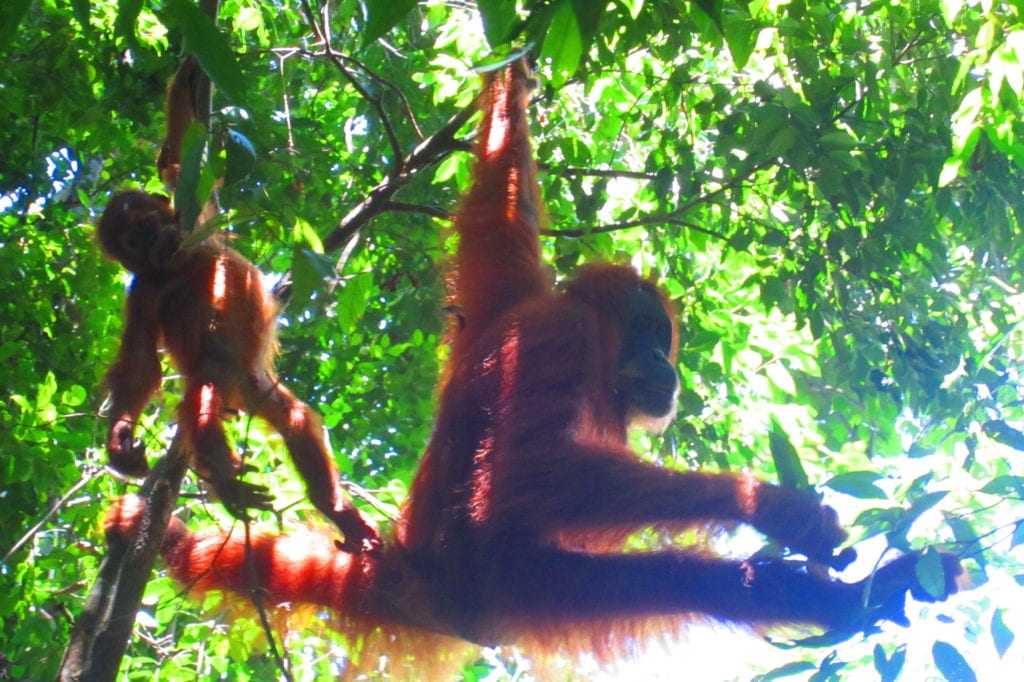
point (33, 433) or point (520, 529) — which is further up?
point (33, 433)

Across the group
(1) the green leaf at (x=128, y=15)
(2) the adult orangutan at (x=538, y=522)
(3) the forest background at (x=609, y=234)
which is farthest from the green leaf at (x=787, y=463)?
(1) the green leaf at (x=128, y=15)

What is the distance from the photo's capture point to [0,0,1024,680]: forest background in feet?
11.6

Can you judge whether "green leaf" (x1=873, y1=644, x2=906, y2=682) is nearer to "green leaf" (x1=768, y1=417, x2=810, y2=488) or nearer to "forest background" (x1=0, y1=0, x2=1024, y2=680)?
"forest background" (x1=0, y1=0, x2=1024, y2=680)

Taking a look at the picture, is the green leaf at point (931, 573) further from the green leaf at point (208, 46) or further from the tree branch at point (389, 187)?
the tree branch at point (389, 187)

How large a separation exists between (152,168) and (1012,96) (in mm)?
4459

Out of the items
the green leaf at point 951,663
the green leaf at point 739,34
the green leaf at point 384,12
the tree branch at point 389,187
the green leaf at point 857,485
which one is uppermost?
the green leaf at point 739,34

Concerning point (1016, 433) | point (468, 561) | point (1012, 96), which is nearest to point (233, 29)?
point (468, 561)

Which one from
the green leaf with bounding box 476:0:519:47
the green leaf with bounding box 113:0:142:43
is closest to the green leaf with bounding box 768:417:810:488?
the green leaf with bounding box 476:0:519:47

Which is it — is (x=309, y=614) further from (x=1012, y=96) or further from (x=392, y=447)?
(x=1012, y=96)

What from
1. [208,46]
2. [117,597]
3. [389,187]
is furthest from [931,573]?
[389,187]

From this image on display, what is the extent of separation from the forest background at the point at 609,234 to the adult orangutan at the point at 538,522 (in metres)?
0.17

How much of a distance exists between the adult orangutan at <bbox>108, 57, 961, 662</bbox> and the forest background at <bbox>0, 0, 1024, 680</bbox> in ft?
0.57

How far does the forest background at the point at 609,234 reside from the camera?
11.6 feet

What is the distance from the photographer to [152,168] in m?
5.73
